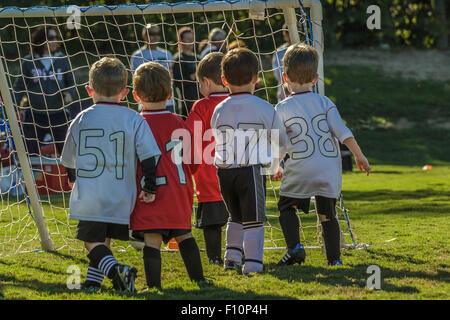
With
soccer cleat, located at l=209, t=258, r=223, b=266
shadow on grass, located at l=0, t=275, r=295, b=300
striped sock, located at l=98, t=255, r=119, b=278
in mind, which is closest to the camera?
shadow on grass, located at l=0, t=275, r=295, b=300

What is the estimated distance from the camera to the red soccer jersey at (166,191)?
4.00 m

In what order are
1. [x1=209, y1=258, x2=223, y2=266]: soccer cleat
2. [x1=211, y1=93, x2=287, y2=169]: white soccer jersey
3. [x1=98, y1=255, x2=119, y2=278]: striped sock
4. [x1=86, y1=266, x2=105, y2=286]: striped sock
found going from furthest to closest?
[x1=209, y1=258, x2=223, y2=266]: soccer cleat
[x1=211, y1=93, x2=287, y2=169]: white soccer jersey
[x1=86, y1=266, x2=105, y2=286]: striped sock
[x1=98, y1=255, x2=119, y2=278]: striped sock

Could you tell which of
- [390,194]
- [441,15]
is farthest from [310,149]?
[441,15]

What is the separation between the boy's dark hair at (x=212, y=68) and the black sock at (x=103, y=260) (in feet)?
4.50

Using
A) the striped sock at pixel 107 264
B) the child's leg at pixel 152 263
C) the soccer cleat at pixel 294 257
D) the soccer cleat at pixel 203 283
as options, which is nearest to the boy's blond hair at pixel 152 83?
the child's leg at pixel 152 263

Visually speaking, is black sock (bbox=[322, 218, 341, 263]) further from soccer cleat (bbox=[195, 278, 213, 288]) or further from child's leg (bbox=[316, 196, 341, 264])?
soccer cleat (bbox=[195, 278, 213, 288])

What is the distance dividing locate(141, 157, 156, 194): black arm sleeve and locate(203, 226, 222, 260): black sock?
102 cm

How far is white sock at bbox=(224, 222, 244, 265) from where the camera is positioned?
4.64 meters

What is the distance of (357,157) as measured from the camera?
4.43 m

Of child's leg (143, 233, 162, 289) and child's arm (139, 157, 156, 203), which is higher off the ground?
child's arm (139, 157, 156, 203)

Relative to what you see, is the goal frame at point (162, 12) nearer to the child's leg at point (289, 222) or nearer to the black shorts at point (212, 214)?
the child's leg at point (289, 222)

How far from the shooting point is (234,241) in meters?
4.66

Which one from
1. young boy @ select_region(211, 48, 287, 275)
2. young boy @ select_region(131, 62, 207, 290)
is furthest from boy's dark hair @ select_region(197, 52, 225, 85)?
young boy @ select_region(131, 62, 207, 290)
